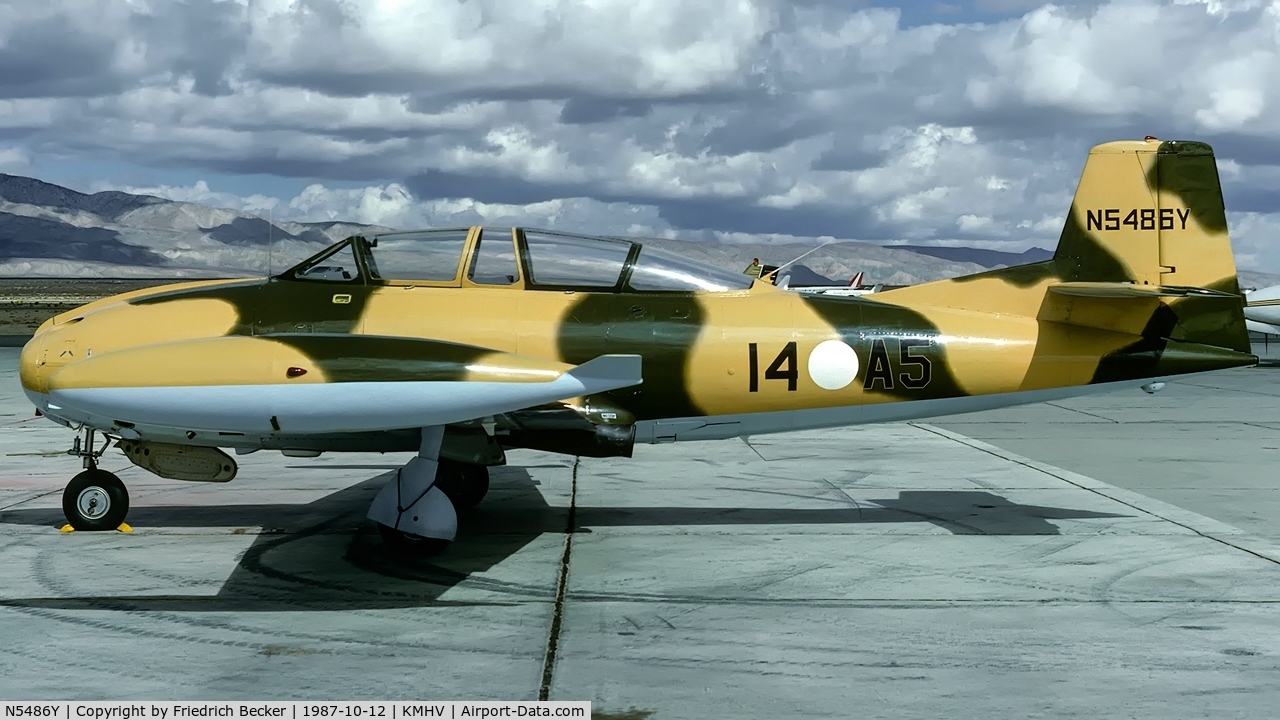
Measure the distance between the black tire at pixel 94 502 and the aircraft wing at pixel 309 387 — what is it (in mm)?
2362

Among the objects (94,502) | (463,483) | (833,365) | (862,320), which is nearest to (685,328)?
(833,365)

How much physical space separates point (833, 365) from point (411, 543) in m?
3.31

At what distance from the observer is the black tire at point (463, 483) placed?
9.77 m

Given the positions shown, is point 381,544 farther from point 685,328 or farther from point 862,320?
point 862,320

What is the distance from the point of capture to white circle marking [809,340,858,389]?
8859mm

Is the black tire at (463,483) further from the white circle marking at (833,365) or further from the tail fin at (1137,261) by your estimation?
the tail fin at (1137,261)

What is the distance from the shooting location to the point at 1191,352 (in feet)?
30.0

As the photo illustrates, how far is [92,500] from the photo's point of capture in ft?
29.7

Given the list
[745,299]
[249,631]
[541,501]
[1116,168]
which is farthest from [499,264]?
[1116,168]

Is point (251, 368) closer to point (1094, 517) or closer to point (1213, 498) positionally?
point (1094, 517)

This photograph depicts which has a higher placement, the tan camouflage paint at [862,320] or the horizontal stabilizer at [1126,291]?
the horizontal stabilizer at [1126,291]

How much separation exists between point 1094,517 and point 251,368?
6.68 metres
